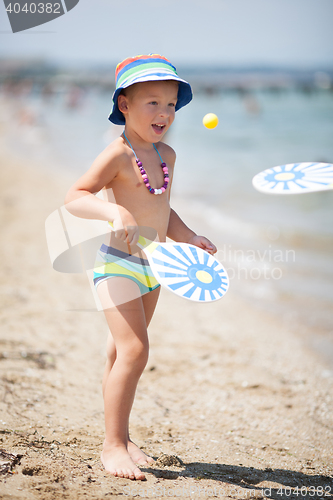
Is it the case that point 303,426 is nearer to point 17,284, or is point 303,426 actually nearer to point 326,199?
point 17,284

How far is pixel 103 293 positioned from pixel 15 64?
10523cm

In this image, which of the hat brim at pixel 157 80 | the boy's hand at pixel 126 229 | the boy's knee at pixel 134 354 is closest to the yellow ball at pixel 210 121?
the hat brim at pixel 157 80

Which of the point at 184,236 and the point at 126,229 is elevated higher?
the point at 126,229

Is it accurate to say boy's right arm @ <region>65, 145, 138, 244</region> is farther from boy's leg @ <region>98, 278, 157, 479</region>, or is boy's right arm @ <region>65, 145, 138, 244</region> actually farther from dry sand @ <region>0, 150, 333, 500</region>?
dry sand @ <region>0, 150, 333, 500</region>

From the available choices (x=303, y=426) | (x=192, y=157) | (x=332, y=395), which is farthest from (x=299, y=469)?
(x=192, y=157)

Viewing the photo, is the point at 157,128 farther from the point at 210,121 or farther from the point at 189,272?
the point at 189,272

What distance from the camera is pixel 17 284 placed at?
415 cm

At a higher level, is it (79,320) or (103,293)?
(103,293)

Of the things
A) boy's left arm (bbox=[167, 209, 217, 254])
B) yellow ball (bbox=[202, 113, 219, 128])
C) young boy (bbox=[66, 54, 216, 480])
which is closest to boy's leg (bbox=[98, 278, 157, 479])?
young boy (bbox=[66, 54, 216, 480])

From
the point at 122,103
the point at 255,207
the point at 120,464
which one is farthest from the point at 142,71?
the point at 255,207

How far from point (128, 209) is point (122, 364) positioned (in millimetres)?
677

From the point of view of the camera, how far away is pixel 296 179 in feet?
6.93

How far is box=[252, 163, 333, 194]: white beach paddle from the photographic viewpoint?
197cm

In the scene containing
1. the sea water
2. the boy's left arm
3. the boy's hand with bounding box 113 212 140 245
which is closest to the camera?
the boy's hand with bounding box 113 212 140 245
